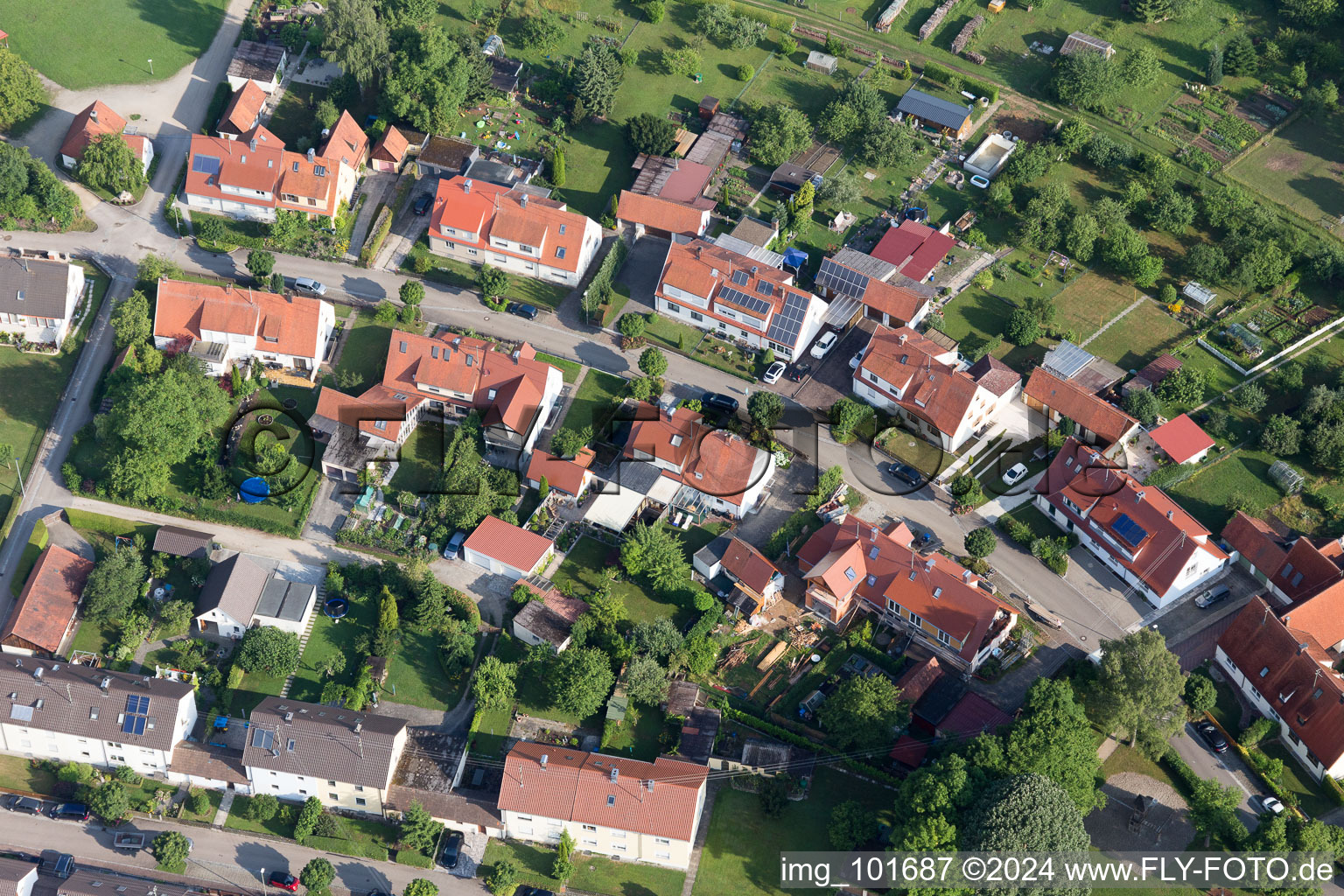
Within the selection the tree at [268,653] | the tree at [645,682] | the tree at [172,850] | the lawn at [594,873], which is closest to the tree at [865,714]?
the tree at [645,682]

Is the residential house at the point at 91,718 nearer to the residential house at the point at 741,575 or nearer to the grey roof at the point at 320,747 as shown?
the grey roof at the point at 320,747

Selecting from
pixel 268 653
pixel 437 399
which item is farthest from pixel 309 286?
pixel 268 653

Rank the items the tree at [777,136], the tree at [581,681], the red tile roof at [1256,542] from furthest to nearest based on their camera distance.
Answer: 1. the tree at [777,136]
2. the red tile roof at [1256,542]
3. the tree at [581,681]

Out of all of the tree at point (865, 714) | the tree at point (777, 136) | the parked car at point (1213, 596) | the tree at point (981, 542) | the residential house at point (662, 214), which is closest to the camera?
the tree at point (865, 714)

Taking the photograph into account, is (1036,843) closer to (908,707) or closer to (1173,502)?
(908,707)

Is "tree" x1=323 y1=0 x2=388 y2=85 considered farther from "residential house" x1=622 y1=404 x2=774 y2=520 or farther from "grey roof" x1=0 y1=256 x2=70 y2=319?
"residential house" x1=622 y1=404 x2=774 y2=520

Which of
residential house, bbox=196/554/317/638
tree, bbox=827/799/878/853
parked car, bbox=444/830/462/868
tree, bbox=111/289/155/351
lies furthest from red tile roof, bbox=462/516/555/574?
tree, bbox=111/289/155/351
